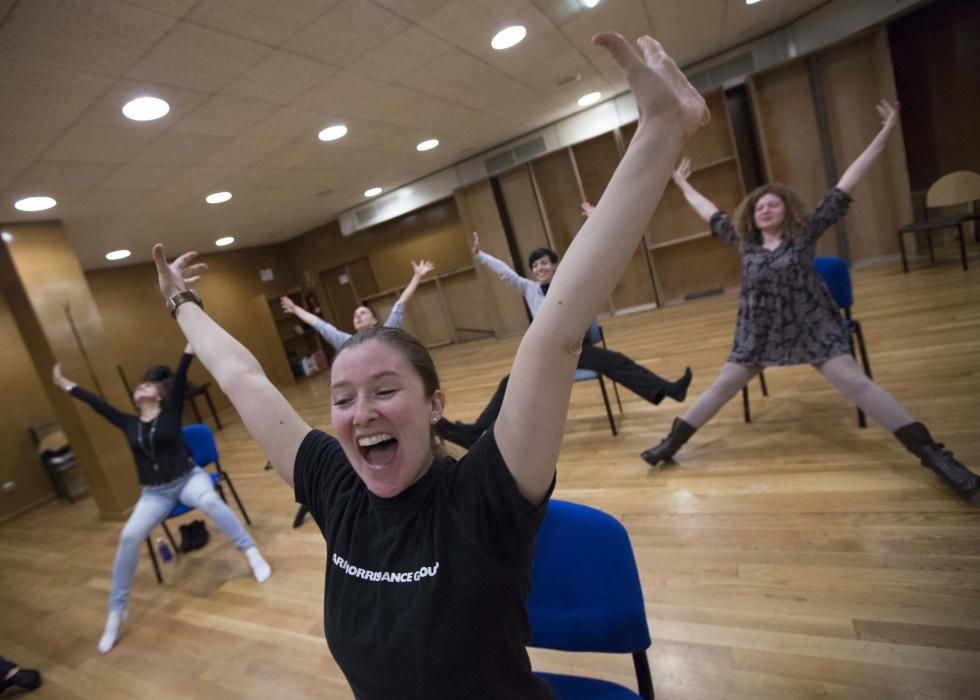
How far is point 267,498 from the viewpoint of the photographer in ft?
13.7

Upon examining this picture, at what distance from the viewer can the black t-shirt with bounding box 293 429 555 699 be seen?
708 millimetres

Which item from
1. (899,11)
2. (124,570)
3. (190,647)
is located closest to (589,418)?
(190,647)

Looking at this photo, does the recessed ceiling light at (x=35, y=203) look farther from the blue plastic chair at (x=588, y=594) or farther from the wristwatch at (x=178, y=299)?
the blue plastic chair at (x=588, y=594)

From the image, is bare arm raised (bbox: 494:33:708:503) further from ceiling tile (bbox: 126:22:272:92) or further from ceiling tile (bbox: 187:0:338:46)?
ceiling tile (bbox: 126:22:272:92)

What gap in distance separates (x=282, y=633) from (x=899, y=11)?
734 centimetres

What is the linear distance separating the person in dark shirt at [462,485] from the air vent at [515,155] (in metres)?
6.80

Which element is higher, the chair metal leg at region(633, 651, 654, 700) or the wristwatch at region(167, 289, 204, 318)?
the wristwatch at region(167, 289, 204, 318)

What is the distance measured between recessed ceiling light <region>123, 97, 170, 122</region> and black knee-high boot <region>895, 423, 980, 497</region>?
4.33 metres

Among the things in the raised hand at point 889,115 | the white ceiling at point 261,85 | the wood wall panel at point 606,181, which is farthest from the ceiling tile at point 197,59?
the wood wall panel at point 606,181

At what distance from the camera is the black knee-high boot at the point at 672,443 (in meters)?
2.78

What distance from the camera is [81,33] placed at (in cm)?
219

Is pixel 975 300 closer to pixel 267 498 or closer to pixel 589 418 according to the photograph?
pixel 589 418

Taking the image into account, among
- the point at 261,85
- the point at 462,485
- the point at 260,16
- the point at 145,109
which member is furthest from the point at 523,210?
the point at 462,485

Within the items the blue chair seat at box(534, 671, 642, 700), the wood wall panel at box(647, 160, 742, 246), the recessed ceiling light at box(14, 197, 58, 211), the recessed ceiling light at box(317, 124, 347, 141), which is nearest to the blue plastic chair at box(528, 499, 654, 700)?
the blue chair seat at box(534, 671, 642, 700)
